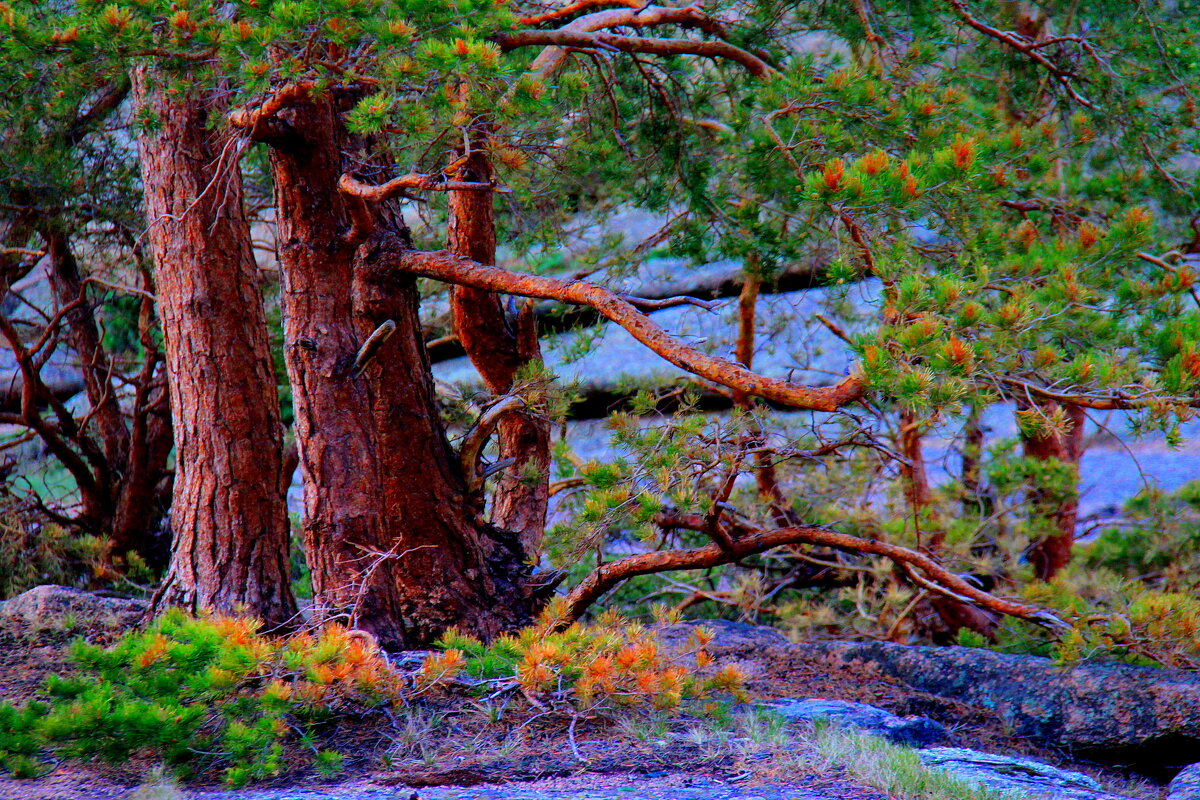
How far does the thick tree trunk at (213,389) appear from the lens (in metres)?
4.60

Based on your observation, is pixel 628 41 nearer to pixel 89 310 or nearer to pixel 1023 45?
pixel 1023 45

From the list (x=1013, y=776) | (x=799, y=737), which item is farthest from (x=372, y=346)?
(x=1013, y=776)

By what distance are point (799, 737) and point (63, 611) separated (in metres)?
4.03

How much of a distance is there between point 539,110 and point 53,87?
2.08 metres

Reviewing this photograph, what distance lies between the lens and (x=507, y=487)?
545cm

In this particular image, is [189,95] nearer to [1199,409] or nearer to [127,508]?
[127,508]

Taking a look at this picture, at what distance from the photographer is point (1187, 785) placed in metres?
3.55

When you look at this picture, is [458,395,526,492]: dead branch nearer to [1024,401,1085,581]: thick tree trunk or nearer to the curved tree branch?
the curved tree branch

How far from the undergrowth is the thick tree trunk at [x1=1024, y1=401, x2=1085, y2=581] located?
4.06 m

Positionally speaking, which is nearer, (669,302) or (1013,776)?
(1013,776)

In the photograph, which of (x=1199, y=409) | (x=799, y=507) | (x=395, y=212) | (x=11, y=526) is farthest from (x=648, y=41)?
(x=11, y=526)

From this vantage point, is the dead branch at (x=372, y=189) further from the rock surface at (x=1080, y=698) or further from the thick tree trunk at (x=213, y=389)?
the rock surface at (x=1080, y=698)

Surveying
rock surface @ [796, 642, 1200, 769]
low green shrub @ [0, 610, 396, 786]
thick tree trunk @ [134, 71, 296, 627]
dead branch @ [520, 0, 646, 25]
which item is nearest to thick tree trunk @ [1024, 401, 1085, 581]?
rock surface @ [796, 642, 1200, 769]

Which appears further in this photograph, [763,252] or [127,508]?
[127,508]
